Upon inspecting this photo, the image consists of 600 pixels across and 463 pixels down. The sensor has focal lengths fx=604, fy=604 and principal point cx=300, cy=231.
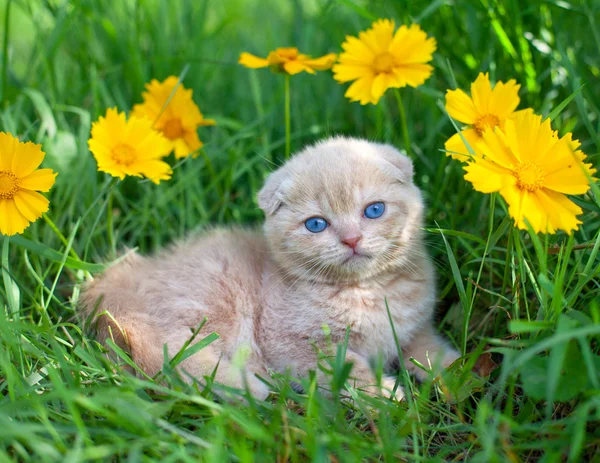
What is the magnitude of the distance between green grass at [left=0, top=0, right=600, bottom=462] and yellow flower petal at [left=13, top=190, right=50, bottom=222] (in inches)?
7.8

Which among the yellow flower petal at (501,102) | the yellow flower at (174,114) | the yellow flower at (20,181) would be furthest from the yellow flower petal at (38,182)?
the yellow flower petal at (501,102)

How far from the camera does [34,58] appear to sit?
9.26 feet

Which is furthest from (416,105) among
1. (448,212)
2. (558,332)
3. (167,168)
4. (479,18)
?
(558,332)

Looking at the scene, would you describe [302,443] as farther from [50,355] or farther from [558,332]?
[50,355]

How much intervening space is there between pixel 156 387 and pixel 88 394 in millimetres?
298

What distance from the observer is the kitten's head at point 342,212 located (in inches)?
77.2

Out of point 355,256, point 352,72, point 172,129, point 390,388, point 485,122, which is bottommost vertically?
point 390,388

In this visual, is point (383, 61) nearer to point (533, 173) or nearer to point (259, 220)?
point (533, 173)

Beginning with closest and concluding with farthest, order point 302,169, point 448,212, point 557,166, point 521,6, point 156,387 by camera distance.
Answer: point 156,387
point 557,166
point 302,169
point 448,212
point 521,6

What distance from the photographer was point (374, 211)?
200 cm

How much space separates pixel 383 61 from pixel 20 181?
1.27 m

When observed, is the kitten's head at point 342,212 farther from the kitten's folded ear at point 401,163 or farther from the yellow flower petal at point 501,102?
the yellow flower petal at point 501,102

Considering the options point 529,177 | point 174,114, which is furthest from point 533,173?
point 174,114

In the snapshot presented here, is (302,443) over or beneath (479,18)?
beneath
